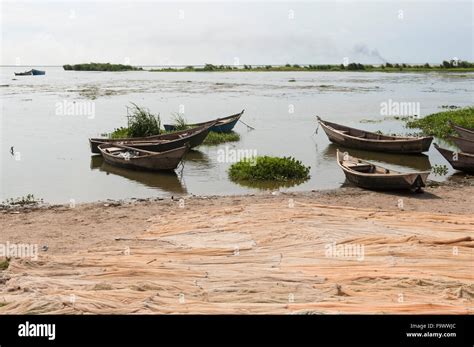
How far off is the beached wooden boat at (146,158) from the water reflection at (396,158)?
7.51 meters

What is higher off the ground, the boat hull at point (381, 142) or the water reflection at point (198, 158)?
the boat hull at point (381, 142)

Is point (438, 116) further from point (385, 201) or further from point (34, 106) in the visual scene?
point (34, 106)

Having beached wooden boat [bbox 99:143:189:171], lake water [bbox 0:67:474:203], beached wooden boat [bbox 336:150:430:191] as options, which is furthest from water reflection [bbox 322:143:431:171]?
beached wooden boat [bbox 99:143:189:171]

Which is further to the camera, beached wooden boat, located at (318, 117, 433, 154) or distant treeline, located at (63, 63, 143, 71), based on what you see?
distant treeline, located at (63, 63, 143, 71)

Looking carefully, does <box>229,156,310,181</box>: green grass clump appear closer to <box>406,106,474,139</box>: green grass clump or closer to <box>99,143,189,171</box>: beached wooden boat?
<box>99,143,189,171</box>: beached wooden boat

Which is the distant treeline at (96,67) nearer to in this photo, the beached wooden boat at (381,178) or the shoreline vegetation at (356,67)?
the shoreline vegetation at (356,67)

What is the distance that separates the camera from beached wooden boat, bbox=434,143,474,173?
19000 mm

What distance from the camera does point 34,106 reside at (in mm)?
47719

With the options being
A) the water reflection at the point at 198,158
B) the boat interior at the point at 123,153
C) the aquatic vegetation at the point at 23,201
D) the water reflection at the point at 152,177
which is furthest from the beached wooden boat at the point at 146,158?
the aquatic vegetation at the point at 23,201

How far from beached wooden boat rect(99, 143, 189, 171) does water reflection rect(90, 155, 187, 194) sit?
20cm

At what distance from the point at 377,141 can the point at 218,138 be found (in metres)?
8.44

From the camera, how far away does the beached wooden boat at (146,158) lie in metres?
19.8

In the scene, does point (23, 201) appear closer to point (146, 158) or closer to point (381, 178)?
point (146, 158)
